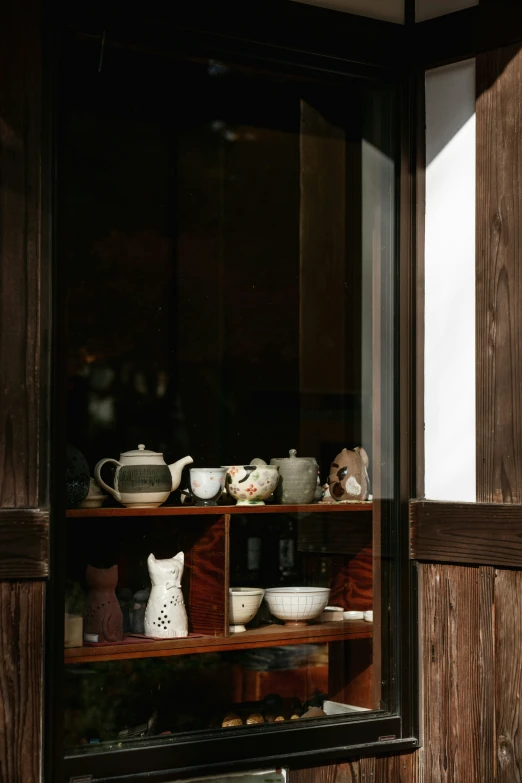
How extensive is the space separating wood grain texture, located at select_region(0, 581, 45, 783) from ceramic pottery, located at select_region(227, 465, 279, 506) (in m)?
0.66

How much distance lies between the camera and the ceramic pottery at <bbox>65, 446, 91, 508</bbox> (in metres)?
2.40

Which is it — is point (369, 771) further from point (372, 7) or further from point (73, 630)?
point (372, 7)

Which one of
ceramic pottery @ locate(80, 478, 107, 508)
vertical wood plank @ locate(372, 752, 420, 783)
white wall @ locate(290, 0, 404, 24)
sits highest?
white wall @ locate(290, 0, 404, 24)

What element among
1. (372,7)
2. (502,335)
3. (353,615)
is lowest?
(353,615)

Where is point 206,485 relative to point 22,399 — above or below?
below

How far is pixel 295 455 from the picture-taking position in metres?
2.80

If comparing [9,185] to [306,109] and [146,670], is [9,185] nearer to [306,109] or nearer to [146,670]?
[306,109]

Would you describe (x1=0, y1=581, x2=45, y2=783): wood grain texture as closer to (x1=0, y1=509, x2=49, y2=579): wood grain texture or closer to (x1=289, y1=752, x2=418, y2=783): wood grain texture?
(x1=0, y1=509, x2=49, y2=579): wood grain texture

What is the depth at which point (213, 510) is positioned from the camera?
2611 millimetres

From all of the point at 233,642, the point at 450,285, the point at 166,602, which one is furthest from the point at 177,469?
the point at 450,285

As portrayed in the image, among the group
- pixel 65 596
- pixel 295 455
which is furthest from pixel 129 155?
pixel 65 596

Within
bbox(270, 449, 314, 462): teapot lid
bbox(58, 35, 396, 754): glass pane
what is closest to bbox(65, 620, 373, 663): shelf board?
bbox(58, 35, 396, 754): glass pane

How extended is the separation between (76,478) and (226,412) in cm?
49

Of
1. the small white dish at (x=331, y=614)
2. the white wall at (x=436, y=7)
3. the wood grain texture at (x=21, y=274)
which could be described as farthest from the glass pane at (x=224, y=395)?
the white wall at (x=436, y=7)
